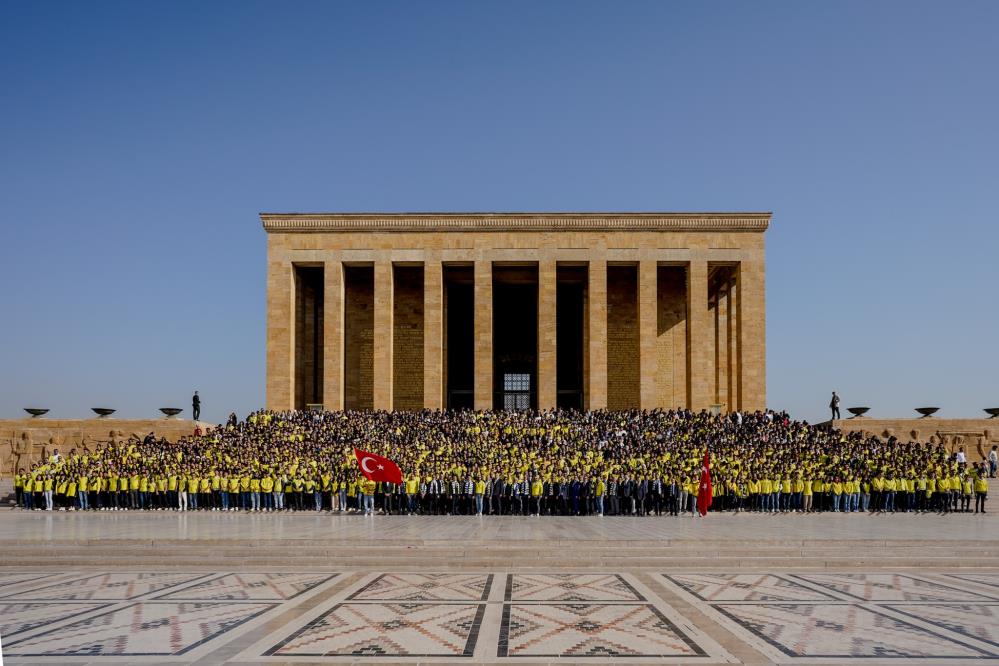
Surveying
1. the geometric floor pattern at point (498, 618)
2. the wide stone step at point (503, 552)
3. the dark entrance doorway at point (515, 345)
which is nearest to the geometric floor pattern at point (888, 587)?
the geometric floor pattern at point (498, 618)

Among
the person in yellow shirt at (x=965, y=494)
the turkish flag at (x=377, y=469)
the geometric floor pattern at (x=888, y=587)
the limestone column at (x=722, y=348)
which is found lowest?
the person in yellow shirt at (x=965, y=494)

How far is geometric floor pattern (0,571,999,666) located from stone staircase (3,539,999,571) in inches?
39.4

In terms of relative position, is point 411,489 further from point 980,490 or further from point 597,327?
point 597,327

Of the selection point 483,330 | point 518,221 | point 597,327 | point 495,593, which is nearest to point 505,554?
point 495,593

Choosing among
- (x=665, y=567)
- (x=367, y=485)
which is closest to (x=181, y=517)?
(x=367, y=485)

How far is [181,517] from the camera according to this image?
71.0 feet

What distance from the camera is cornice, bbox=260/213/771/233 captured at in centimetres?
3909

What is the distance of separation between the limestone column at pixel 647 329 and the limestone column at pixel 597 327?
5.68 ft

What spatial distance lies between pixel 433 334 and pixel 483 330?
244 cm

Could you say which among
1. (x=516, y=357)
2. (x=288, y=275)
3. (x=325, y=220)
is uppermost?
(x=325, y=220)

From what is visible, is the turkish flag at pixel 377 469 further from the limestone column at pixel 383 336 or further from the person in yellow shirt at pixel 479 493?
the limestone column at pixel 383 336

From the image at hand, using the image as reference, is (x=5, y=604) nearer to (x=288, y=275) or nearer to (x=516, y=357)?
(x=288, y=275)

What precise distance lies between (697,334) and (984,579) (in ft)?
86.0

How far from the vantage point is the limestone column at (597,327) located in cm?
3903
